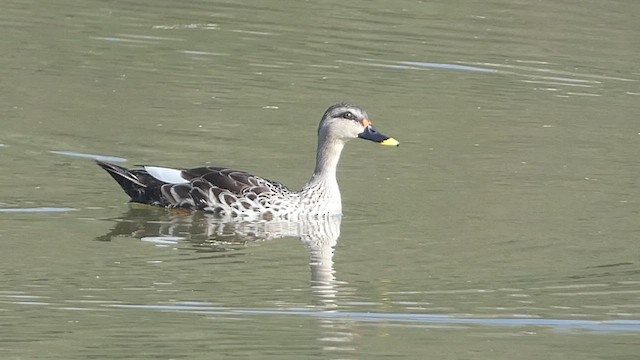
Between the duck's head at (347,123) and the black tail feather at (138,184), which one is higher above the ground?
the duck's head at (347,123)

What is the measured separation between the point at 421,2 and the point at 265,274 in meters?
13.4

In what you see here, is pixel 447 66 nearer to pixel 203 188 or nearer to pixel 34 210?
pixel 203 188

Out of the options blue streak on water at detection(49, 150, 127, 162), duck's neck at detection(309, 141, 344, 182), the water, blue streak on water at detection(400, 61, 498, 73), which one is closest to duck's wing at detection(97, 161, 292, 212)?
the water

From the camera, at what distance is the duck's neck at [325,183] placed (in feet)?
51.1

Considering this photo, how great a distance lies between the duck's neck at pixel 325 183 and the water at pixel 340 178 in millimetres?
268

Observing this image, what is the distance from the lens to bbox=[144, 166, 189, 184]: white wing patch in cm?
1543

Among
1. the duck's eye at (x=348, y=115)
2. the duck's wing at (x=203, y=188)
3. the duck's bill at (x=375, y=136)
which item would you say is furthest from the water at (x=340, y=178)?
the duck's eye at (x=348, y=115)

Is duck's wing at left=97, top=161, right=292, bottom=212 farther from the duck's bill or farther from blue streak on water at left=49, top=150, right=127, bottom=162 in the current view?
blue streak on water at left=49, top=150, right=127, bottom=162

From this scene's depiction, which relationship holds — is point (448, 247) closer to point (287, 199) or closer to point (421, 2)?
point (287, 199)

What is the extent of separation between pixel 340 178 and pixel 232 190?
2.00 metres

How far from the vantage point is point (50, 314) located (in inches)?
439

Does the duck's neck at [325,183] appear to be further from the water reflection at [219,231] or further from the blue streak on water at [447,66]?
the blue streak on water at [447,66]

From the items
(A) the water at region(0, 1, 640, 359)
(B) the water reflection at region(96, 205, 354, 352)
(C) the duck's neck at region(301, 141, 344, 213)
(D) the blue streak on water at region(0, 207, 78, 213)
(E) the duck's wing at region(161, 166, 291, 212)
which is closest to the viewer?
(A) the water at region(0, 1, 640, 359)

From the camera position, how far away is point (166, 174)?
1549 centimetres
